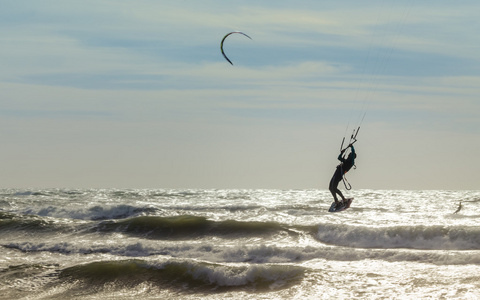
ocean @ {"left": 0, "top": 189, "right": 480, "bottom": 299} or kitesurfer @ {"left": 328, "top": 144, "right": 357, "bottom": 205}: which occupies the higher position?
kitesurfer @ {"left": 328, "top": 144, "right": 357, "bottom": 205}

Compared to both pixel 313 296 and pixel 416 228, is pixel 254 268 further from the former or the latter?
pixel 416 228

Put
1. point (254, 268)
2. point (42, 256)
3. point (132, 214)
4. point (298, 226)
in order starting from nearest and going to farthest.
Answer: point (254, 268) → point (42, 256) → point (298, 226) → point (132, 214)

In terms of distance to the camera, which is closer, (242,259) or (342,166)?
(242,259)

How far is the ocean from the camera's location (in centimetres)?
1159

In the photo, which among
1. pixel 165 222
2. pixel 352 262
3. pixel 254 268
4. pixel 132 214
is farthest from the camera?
pixel 132 214

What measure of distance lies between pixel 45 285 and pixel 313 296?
19.0 feet

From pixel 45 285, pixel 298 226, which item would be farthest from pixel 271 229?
pixel 45 285

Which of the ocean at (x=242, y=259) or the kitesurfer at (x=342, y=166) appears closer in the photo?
the ocean at (x=242, y=259)

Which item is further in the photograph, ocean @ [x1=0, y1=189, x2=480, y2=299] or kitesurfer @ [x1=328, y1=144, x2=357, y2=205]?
kitesurfer @ [x1=328, y1=144, x2=357, y2=205]

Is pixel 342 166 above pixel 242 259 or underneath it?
above

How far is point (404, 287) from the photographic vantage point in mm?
11055

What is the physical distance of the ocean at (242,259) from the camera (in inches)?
456

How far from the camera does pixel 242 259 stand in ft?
48.8

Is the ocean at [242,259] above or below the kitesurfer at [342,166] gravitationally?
below
